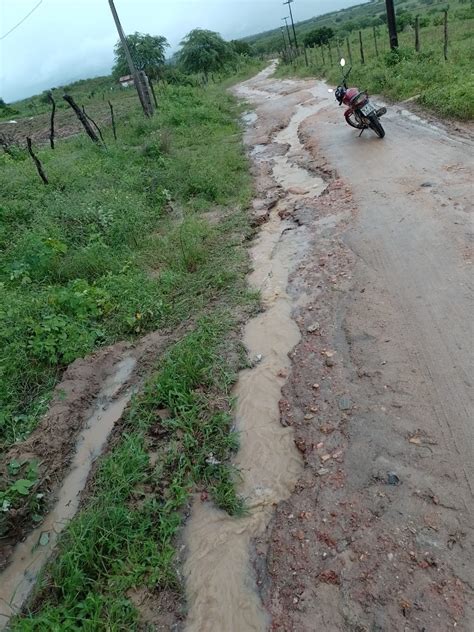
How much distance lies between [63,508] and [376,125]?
9.15 m

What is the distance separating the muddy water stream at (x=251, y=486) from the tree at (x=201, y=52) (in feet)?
125

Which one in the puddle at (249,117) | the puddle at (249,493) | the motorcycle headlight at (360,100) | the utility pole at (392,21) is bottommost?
the puddle at (249,493)

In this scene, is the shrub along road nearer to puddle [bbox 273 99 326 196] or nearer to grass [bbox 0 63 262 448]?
grass [bbox 0 63 262 448]

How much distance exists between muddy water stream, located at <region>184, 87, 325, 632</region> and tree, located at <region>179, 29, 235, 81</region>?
38.2 metres

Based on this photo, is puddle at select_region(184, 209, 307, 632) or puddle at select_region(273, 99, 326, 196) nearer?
puddle at select_region(184, 209, 307, 632)

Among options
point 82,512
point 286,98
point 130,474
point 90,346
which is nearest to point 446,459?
point 130,474

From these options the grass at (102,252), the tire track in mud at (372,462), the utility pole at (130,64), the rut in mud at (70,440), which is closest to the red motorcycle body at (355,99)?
the grass at (102,252)

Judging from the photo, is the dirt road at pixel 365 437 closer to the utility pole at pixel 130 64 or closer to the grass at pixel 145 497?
the grass at pixel 145 497

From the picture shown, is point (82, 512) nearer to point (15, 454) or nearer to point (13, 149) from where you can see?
point (15, 454)

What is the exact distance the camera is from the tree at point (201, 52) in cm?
3775

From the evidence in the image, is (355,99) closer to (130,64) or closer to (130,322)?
(130,322)

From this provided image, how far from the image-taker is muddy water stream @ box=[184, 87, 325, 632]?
2.67 metres

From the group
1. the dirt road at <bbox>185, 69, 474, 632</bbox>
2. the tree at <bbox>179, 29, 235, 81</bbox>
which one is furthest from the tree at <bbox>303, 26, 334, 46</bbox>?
the dirt road at <bbox>185, 69, 474, 632</bbox>

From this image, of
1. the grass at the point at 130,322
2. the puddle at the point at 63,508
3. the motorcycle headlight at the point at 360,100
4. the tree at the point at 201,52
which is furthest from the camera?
the tree at the point at 201,52
